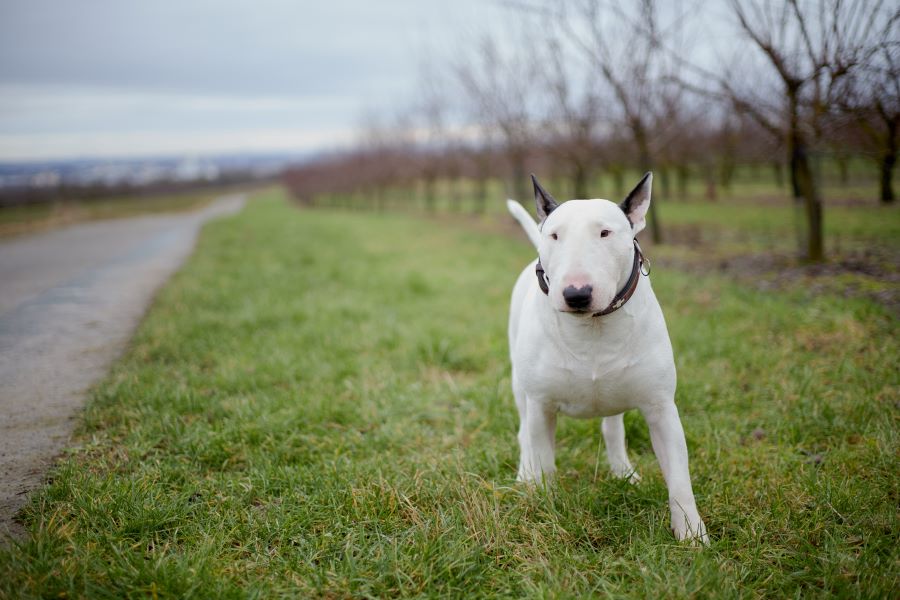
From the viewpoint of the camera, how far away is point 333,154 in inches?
2045

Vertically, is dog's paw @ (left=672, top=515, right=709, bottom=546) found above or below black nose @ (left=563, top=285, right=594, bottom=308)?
below

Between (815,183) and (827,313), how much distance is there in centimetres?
351

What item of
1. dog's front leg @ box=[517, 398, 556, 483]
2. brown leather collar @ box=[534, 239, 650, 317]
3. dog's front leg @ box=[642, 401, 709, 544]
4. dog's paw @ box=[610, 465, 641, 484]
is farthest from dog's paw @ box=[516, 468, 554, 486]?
brown leather collar @ box=[534, 239, 650, 317]

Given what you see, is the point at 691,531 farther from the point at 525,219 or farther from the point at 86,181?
the point at 86,181

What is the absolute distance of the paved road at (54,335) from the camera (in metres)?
3.26

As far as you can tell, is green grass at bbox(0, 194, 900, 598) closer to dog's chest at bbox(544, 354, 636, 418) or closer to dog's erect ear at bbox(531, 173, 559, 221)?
dog's chest at bbox(544, 354, 636, 418)

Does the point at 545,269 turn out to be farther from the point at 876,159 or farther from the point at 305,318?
the point at 876,159

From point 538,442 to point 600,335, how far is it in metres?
0.71

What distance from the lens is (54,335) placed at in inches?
229

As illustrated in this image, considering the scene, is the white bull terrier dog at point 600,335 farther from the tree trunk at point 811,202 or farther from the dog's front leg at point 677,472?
the tree trunk at point 811,202

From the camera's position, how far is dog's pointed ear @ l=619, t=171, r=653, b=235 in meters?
2.29

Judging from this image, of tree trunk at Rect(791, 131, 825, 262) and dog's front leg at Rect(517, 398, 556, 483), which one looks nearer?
dog's front leg at Rect(517, 398, 556, 483)

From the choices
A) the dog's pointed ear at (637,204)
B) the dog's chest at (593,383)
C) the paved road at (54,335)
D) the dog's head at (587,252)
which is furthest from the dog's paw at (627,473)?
the paved road at (54,335)

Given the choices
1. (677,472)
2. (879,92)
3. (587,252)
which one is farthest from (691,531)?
(879,92)
